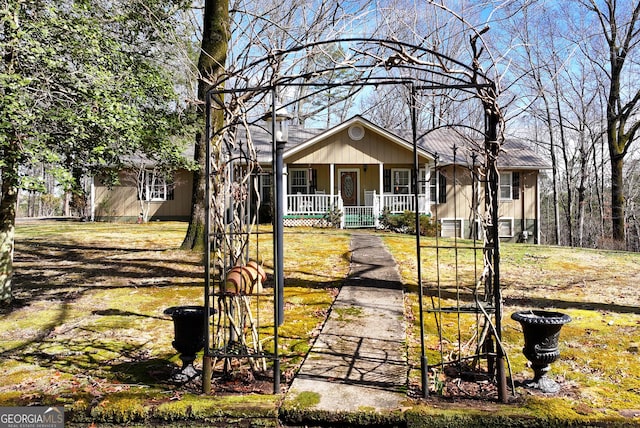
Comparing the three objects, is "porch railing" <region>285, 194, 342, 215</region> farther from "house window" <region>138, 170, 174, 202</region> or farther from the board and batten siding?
"house window" <region>138, 170, 174, 202</region>

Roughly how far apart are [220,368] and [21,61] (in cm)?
433

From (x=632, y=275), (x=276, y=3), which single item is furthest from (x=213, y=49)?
(x=632, y=275)

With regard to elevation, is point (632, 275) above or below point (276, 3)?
below

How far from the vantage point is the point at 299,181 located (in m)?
20.1

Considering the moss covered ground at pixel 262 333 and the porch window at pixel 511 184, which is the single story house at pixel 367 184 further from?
the moss covered ground at pixel 262 333

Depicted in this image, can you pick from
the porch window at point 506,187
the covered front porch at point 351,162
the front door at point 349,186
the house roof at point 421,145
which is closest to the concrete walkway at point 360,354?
the house roof at point 421,145

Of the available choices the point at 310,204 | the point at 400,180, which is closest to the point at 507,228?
the point at 400,180

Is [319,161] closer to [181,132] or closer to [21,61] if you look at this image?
[181,132]

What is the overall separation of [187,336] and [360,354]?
178cm

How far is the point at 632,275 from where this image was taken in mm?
8898

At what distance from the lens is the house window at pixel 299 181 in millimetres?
19938

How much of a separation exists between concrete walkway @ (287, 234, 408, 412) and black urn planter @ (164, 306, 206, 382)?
3.18 feet

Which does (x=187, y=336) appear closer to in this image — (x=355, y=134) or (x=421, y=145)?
(x=355, y=134)

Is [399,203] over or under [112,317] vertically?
over
